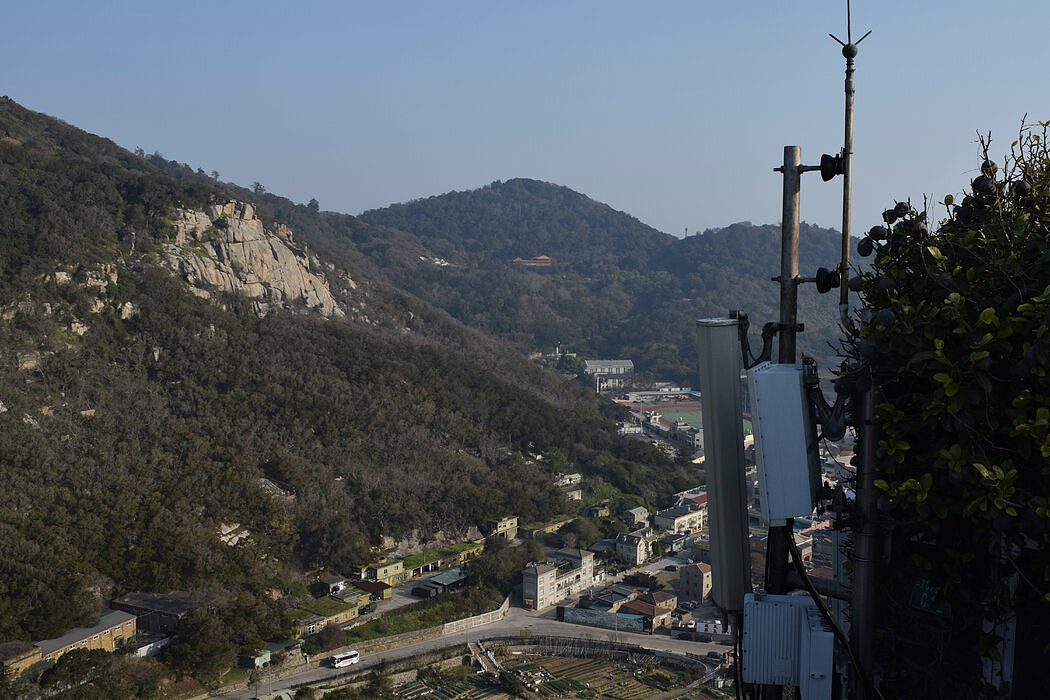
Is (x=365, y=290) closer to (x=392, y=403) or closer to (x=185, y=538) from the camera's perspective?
(x=392, y=403)

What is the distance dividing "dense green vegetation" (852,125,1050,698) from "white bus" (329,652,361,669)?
13601 mm

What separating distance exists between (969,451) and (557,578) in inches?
691

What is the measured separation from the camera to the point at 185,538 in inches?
620

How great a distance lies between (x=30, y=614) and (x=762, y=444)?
14.1 meters

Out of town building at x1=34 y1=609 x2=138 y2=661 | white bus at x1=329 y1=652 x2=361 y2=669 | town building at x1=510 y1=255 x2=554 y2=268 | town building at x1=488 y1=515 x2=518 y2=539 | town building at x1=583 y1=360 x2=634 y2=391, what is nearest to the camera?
town building at x1=34 y1=609 x2=138 y2=661

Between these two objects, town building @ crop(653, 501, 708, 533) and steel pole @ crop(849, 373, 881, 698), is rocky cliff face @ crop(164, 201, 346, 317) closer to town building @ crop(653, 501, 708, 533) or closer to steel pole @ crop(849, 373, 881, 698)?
town building @ crop(653, 501, 708, 533)

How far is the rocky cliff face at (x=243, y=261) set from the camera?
82.9ft

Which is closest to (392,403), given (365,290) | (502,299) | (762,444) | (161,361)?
(161,361)

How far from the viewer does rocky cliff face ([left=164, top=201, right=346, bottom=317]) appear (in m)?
25.3

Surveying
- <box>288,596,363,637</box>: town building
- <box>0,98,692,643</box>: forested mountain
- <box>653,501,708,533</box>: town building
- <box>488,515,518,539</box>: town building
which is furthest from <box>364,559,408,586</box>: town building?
<box>653,501,708,533</box>: town building

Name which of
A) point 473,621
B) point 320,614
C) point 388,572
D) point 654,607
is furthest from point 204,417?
point 654,607

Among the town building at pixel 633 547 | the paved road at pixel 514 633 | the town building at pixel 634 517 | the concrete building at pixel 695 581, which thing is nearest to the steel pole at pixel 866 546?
the paved road at pixel 514 633

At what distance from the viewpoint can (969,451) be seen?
5.90 ft

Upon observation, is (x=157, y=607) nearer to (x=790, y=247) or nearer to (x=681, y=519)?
(x=681, y=519)
